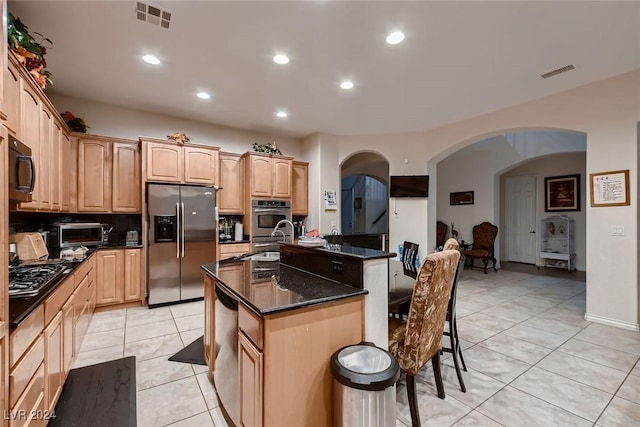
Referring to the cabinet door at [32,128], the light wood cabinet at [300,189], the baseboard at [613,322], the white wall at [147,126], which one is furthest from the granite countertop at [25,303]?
the baseboard at [613,322]

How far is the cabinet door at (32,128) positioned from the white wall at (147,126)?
1.68 metres

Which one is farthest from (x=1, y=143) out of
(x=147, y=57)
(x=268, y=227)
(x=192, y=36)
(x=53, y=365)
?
(x=268, y=227)

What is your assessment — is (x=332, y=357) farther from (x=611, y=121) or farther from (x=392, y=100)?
(x=611, y=121)

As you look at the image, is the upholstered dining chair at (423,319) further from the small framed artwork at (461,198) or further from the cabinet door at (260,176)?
the small framed artwork at (461,198)

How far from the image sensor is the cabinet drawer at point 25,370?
1.21 meters

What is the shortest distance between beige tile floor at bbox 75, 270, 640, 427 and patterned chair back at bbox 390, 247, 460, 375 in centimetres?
44

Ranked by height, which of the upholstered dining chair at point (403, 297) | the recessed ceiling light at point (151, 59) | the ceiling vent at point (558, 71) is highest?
the ceiling vent at point (558, 71)

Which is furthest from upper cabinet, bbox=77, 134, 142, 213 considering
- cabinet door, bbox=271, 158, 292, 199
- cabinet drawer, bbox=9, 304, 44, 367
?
cabinet drawer, bbox=9, 304, 44, 367

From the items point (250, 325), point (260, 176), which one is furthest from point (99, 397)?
point (260, 176)

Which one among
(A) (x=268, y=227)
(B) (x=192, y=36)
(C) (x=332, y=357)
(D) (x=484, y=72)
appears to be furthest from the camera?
(A) (x=268, y=227)

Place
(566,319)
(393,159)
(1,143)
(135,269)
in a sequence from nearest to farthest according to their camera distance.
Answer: (1,143) → (566,319) → (135,269) → (393,159)

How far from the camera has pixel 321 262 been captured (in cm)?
198

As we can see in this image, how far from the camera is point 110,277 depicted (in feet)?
12.1

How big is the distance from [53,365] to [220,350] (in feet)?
3.37
